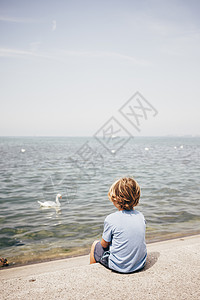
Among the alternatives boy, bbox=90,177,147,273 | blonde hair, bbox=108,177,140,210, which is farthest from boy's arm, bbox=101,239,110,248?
blonde hair, bbox=108,177,140,210

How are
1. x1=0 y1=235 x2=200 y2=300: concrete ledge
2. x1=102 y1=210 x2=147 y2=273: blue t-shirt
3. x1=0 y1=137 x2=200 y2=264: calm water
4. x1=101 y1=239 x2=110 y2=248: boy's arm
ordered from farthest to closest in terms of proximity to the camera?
x1=0 y1=137 x2=200 y2=264: calm water → x1=101 y1=239 x2=110 y2=248: boy's arm → x1=102 y1=210 x2=147 y2=273: blue t-shirt → x1=0 y1=235 x2=200 y2=300: concrete ledge

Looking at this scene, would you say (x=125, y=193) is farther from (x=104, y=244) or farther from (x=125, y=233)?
(x=104, y=244)

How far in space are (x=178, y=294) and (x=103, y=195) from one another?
8.15 m

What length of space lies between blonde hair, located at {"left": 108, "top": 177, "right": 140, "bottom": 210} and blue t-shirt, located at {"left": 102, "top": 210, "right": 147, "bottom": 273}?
122mm

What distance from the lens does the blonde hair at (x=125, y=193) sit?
316 centimetres

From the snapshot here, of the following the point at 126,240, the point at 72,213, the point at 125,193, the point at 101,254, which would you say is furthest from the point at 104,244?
the point at 72,213

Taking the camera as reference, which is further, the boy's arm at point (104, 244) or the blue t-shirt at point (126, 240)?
the boy's arm at point (104, 244)

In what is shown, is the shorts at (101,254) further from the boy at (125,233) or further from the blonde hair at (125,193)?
the blonde hair at (125,193)

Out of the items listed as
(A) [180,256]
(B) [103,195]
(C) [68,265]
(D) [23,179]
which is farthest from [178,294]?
(D) [23,179]

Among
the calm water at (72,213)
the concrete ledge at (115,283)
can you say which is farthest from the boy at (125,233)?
the calm water at (72,213)

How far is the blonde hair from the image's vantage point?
124 inches

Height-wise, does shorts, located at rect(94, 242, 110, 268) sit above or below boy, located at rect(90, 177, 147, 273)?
below

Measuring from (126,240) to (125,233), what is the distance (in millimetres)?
83

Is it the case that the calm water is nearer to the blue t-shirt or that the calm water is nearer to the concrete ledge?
the concrete ledge
